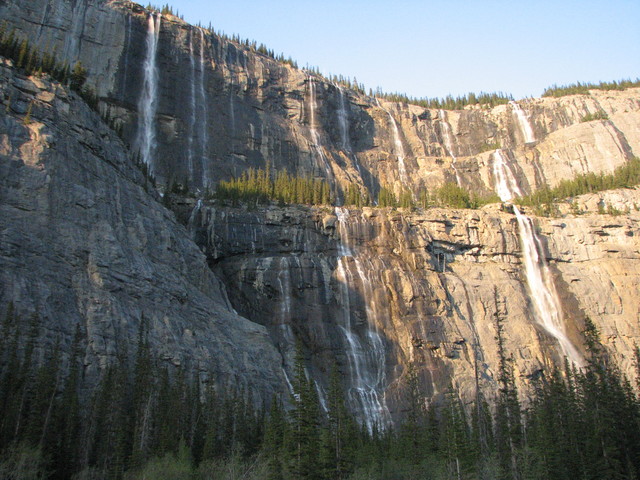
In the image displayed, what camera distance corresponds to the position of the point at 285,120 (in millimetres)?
108000

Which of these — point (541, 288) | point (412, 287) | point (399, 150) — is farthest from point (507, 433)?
point (399, 150)

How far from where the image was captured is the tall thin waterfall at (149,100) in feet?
299

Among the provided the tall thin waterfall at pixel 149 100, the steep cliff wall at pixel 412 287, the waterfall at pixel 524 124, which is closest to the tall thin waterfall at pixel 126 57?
the tall thin waterfall at pixel 149 100

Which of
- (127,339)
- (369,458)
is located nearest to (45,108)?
(127,339)

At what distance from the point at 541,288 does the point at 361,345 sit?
29717 millimetres

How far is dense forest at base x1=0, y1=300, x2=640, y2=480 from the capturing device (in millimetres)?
42844

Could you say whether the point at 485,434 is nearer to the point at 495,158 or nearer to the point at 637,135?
the point at 495,158

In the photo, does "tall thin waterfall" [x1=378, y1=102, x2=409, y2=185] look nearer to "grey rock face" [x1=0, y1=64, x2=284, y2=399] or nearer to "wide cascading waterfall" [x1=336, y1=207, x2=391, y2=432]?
"wide cascading waterfall" [x1=336, y1=207, x2=391, y2=432]

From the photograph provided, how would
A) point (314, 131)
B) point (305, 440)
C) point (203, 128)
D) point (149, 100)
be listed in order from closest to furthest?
point (305, 440) → point (149, 100) → point (203, 128) → point (314, 131)

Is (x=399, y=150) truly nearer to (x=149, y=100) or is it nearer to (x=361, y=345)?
(x=149, y=100)

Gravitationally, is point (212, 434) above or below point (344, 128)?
below

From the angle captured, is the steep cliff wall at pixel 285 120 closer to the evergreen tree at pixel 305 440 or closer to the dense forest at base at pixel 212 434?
the dense forest at base at pixel 212 434

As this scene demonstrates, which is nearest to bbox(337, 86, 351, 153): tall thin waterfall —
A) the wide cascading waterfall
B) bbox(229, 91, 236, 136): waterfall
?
bbox(229, 91, 236, 136): waterfall

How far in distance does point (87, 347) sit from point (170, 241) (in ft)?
58.6
